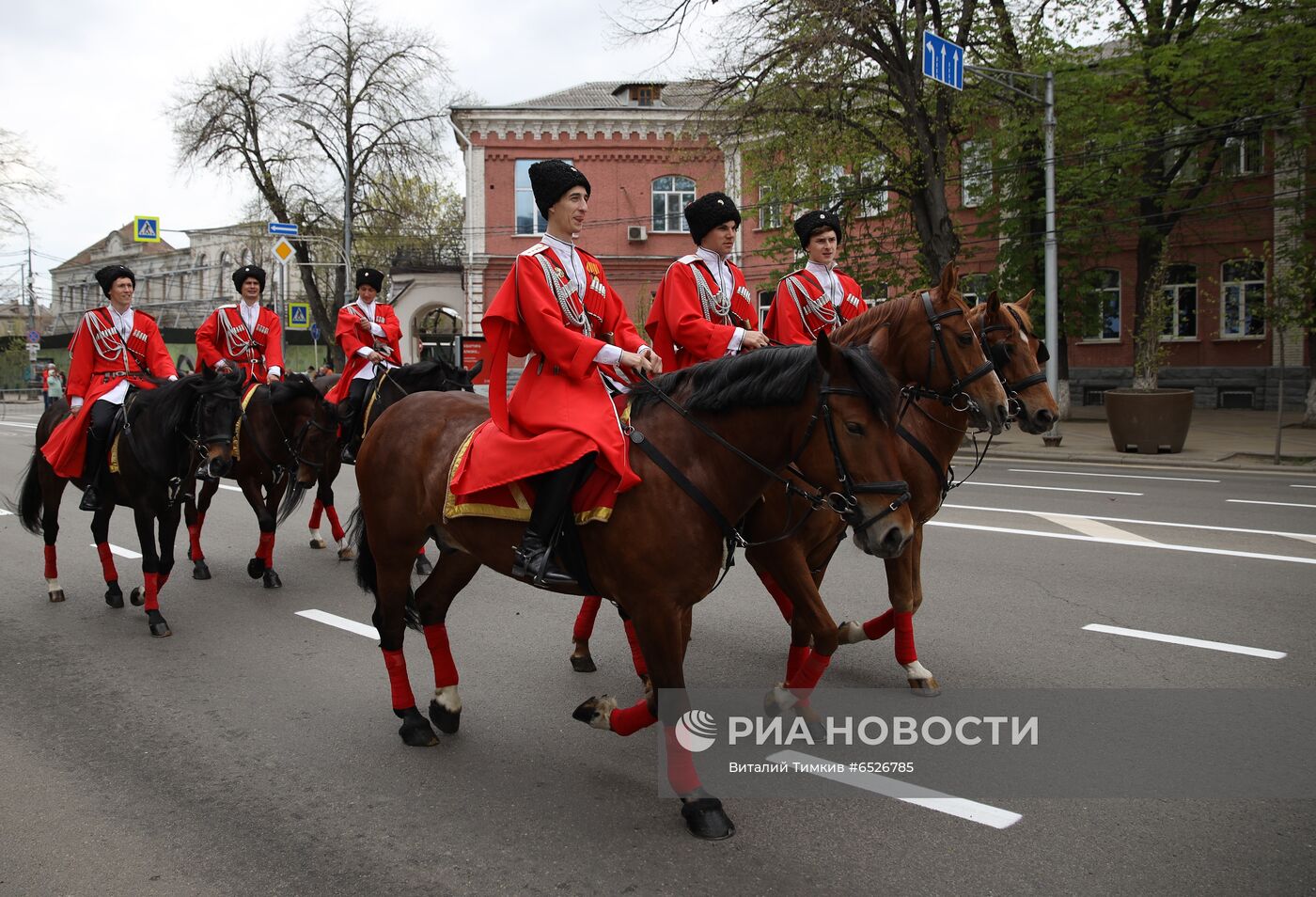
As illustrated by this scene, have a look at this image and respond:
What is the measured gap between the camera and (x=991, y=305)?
217 inches

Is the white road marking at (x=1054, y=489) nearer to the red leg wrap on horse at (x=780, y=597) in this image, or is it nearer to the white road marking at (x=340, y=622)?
the red leg wrap on horse at (x=780, y=597)

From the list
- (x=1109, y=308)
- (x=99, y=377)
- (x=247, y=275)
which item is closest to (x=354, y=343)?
(x=247, y=275)

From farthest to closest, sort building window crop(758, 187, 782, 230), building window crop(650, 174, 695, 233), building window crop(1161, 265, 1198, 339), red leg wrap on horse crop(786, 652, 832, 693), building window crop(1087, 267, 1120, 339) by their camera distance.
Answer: building window crop(650, 174, 695, 233), building window crop(1161, 265, 1198, 339), building window crop(1087, 267, 1120, 339), building window crop(758, 187, 782, 230), red leg wrap on horse crop(786, 652, 832, 693)

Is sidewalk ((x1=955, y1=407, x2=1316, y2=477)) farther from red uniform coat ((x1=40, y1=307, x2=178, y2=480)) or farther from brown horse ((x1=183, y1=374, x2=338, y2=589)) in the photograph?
red uniform coat ((x1=40, y1=307, x2=178, y2=480))

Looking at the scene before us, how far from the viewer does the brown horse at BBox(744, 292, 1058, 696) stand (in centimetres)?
454

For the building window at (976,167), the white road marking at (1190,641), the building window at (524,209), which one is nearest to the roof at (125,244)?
the building window at (524,209)

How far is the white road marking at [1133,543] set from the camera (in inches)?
329

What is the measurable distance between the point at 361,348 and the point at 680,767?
718cm

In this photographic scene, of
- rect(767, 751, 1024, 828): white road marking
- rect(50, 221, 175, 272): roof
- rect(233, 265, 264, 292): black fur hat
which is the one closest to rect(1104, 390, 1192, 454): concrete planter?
rect(233, 265, 264, 292): black fur hat

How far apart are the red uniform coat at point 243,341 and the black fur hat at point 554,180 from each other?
20.6 feet

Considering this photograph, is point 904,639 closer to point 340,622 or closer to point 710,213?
point 710,213

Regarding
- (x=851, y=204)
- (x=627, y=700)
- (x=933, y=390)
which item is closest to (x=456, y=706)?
(x=627, y=700)

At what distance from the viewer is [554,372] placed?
13.9ft

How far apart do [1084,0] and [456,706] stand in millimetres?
25107
